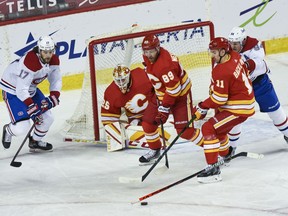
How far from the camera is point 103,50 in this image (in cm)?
729

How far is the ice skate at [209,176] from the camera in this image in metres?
6.12

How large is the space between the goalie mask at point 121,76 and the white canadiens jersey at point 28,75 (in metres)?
0.52

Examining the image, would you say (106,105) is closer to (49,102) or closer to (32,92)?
(49,102)

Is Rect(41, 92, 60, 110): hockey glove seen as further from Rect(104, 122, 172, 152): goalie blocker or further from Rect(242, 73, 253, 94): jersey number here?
Rect(242, 73, 253, 94): jersey number

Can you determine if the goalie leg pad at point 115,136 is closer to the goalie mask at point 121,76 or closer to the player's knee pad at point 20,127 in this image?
the goalie mask at point 121,76

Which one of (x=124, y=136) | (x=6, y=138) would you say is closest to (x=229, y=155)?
(x=124, y=136)

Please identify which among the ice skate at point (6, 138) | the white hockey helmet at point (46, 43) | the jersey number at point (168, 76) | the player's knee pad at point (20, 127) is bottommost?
the ice skate at point (6, 138)

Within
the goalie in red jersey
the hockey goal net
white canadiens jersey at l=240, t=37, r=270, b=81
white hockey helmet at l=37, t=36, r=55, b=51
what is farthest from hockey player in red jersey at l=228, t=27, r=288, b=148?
white hockey helmet at l=37, t=36, r=55, b=51

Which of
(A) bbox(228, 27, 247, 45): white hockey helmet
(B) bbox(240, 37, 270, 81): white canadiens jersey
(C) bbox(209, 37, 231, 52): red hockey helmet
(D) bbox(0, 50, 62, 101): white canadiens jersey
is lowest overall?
(D) bbox(0, 50, 62, 101): white canadiens jersey

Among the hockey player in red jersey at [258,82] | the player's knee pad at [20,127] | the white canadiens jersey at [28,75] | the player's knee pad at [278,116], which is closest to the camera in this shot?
the hockey player in red jersey at [258,82]

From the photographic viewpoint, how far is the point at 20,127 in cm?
705

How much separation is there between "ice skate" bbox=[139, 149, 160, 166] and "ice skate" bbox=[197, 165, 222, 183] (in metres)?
0.68

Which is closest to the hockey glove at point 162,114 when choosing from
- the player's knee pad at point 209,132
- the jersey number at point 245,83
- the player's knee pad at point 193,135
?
the player's knee pad at point 193,135

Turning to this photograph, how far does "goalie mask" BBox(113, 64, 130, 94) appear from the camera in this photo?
22.1ft
